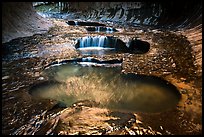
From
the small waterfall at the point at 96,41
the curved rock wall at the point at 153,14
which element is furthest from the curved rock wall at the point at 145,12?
the small waterfall at the point at 96,41

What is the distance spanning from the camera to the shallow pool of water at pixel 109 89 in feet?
21.9

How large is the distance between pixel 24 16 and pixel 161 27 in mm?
8420

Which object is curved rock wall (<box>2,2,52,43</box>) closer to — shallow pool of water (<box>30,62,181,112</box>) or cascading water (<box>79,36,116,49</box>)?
cascading water (<box>79,36,116,49</box>)

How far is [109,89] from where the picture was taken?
294 inches

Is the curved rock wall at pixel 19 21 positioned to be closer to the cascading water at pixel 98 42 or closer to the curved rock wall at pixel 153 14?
the cascading water at pixel 98 42

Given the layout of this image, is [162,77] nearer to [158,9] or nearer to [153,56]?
[153,56]

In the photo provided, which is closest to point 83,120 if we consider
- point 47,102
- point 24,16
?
point 47,102

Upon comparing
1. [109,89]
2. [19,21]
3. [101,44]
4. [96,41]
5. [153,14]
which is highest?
[153,14]

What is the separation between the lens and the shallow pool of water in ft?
21.9

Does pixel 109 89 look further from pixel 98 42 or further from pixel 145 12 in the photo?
pixel 145 12

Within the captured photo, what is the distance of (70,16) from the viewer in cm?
1870

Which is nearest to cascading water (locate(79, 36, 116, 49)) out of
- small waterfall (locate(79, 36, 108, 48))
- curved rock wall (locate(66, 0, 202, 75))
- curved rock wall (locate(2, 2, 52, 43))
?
small waterfall (locate(79, 36, 108, 48))

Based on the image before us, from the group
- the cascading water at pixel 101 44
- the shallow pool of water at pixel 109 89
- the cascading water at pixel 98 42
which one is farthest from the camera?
the cascading water at pixel 98 42

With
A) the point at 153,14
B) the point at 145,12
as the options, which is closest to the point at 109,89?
the point at 153,14
